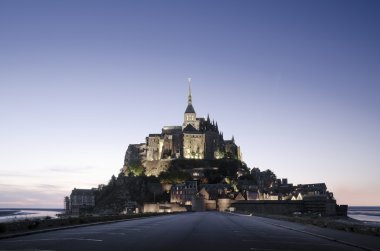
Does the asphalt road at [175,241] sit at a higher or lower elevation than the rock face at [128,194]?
higher

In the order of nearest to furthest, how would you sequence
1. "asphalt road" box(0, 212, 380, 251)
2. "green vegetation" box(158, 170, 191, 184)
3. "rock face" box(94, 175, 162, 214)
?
"asphalt road" box(0, 212, 380, 251)
"rock face" box(94, 175, 162, 214)
"green vegetation" box(158, 170, 191, 184)

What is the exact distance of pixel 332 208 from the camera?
161375 millimetres

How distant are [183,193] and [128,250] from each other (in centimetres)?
16454

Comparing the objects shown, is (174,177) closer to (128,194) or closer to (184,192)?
(184,192)

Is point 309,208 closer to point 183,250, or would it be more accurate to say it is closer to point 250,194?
point 250,194

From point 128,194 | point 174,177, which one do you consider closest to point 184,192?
point 174,177

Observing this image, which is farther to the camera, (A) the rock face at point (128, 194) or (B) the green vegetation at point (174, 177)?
(B) the green vegetation at point (174, 177)

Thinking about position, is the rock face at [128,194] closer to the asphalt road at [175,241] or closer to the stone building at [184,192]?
the stone building at [184,192]

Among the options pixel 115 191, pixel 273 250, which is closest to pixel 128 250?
pixel 273 250

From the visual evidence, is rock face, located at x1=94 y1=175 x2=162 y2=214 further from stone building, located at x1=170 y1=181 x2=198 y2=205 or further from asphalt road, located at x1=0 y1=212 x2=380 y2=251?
asphalt road, located at x1=0 y1=212 x2=380 y2=251

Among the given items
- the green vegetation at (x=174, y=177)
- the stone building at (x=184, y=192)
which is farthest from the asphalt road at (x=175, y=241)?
the green vegetation at (x=174, y=177)

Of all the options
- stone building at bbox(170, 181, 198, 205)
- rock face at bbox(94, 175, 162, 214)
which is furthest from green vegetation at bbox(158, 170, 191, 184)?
stone building at bbox(170, 181, 198, 205)

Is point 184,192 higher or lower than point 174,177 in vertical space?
lower

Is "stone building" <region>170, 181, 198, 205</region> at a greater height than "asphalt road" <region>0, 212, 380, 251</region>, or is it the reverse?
"asphalt road" <region>0, 212, 380, 251</region>
